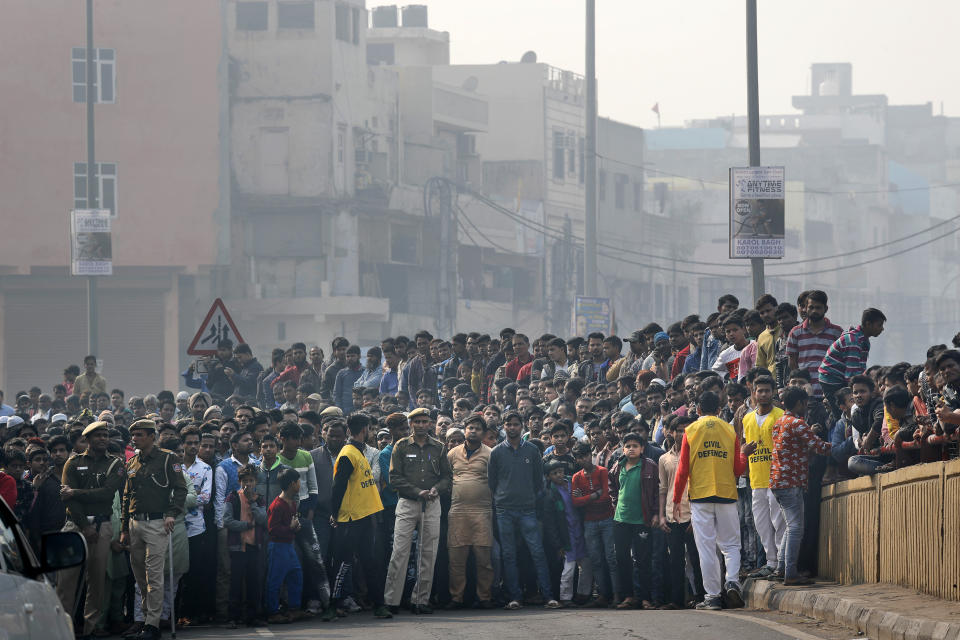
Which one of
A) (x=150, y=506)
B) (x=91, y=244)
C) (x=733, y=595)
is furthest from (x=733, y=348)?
(x=91, y=244)

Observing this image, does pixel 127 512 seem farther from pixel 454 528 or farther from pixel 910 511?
pixel 910 511

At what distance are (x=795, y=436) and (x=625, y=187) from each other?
58581 mm

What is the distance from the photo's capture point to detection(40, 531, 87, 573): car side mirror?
621 centimetres

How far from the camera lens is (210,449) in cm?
1512

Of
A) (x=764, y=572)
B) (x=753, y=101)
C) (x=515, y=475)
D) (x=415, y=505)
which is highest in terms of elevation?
(x=753, y=101)

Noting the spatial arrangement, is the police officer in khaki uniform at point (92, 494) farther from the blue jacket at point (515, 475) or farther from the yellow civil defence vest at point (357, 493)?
the blue jacket at point (515, 475)

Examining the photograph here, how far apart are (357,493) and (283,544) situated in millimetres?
819

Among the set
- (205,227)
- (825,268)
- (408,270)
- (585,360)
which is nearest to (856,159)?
(825,268)

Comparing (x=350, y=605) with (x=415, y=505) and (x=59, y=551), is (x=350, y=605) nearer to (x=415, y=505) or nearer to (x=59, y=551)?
(x=415, y=505)

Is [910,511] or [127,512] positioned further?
[127,512]

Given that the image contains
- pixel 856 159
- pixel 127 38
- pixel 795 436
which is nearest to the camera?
pixel 795 436

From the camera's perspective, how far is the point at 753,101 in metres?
19.4

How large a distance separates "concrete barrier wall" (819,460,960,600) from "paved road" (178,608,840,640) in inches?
35.6

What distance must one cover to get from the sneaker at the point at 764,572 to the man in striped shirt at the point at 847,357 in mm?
1445
